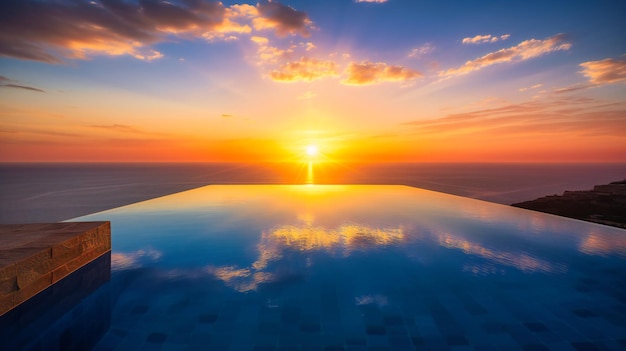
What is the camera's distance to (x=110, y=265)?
553cm

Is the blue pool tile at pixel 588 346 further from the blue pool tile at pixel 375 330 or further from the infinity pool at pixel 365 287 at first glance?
the blue pool tile at pixel 375 330

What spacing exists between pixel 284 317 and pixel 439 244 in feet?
14.5

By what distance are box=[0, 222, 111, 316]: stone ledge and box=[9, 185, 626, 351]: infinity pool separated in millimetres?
593

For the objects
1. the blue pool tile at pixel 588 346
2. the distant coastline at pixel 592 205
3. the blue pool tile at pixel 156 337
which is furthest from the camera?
the distant coastline at pixel 592 205

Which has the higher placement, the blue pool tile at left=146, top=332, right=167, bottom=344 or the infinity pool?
the infinity pool

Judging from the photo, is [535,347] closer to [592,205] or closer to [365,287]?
[365,287]

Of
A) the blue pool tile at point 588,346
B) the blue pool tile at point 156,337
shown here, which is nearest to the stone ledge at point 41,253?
the blue pool tile at point 156,337

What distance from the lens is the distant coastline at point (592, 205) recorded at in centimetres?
2236

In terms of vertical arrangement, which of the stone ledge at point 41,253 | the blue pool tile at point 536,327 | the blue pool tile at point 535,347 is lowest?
the blue pool tile at point 535,347

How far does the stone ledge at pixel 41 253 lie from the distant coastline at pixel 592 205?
96.5 ft

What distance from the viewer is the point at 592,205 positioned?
2461 centimetres

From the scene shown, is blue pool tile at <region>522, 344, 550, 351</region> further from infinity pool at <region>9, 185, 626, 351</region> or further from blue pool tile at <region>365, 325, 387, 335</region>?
blue pool tile at <region>365, 325, 387, 335</region>

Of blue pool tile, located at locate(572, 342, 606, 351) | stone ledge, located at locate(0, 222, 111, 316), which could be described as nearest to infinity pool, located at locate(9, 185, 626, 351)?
blue pool tile, located at locate(572, 342, 606, 351)

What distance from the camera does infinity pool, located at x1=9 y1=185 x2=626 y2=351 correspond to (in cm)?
359
